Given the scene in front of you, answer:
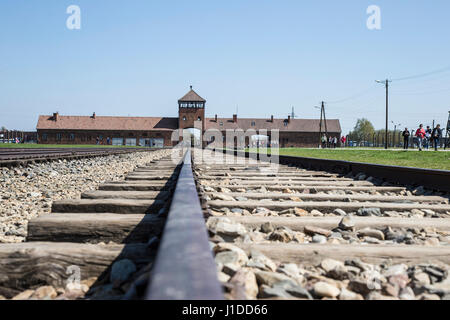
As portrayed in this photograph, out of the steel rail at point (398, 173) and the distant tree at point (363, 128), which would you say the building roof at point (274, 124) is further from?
the steel rail at point (398, 173)

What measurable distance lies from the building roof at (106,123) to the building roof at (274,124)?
9.38m

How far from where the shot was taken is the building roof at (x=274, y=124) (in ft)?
269

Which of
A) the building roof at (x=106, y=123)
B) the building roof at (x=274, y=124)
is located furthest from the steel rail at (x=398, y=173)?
the building roof at (x=274, y=124)

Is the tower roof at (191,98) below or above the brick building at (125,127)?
Answer: above

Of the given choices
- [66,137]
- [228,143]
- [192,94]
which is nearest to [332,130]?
[228,143]

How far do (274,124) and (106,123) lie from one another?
33.9 metres

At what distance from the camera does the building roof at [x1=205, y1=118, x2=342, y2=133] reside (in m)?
81.9

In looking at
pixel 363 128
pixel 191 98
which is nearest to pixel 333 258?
pixel 191 98

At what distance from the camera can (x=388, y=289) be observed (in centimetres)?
138

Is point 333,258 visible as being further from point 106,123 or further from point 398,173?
point 106,123

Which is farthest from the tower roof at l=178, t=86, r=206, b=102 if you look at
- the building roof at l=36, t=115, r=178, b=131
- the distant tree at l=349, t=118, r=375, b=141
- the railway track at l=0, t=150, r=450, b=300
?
the railway track at l=0, t=150, r=450, b=300

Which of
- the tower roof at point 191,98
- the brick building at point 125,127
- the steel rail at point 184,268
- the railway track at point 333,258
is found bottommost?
the railway track at point 333,258

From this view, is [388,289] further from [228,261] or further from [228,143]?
[228,143]
